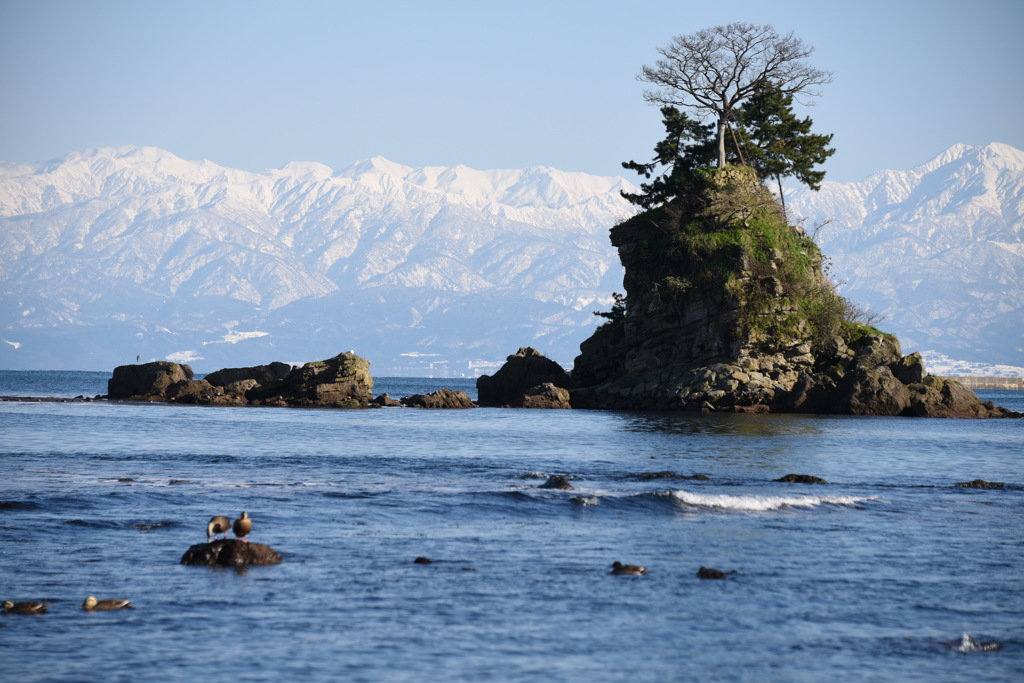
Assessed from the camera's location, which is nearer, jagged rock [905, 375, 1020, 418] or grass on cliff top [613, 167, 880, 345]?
grass on cliff top [613, 167, 880, 345]

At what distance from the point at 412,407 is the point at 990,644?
245 feet

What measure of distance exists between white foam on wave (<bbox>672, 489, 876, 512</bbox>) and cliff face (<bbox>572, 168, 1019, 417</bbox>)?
132 feet

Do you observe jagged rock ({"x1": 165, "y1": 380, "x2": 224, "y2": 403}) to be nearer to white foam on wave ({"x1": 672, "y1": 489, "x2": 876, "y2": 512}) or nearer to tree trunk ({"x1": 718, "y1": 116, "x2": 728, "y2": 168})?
tree trunk ({"x1": 718, "y1": 116, "x2": 728, "y2": 168})

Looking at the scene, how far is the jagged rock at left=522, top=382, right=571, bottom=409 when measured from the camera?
81.2 metres

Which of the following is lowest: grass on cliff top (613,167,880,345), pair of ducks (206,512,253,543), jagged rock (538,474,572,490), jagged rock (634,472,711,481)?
pair of ducks (206,512,253,543)

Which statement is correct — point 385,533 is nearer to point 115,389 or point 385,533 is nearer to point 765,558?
point 765,558

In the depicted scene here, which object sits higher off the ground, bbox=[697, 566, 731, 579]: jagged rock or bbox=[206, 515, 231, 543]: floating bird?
bbox=[206, 515, 231, 543]: floating bird

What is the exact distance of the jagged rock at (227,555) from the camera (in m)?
19.7

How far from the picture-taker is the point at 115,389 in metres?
95.4

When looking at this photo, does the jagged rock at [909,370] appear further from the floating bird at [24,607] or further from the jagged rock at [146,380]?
the floating bird at [24,607]

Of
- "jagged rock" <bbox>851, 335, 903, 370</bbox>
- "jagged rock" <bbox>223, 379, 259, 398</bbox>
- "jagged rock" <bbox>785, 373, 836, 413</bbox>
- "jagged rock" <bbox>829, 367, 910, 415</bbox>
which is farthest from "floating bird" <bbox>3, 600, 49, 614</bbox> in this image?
"jagged rock" <bbox>223, 379, 259, 398</bbox>

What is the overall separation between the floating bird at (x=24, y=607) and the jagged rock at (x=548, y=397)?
65422 millimetres

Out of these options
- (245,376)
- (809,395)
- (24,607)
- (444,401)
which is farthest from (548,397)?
(24,607)

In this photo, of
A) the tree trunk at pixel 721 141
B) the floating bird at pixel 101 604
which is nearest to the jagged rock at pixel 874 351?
the tree trunk at pixel 721 141
